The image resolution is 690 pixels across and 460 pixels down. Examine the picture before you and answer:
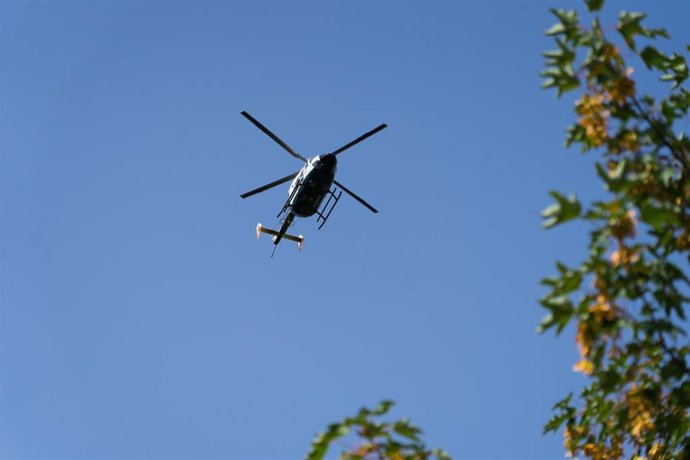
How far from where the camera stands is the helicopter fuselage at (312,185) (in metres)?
27.0

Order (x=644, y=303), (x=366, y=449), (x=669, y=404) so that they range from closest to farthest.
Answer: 1. (x=366, y=449)
2. (x=644, y=303)
3. (x=669, y=404)

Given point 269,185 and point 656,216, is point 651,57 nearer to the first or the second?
point 656,216

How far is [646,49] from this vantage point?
706 centimetres

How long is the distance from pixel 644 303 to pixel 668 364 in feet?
2.08

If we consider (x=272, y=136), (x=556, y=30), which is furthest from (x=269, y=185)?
(x=556, y=30)

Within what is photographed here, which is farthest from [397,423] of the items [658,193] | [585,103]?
[585,103]

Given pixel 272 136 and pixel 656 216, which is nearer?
pixel 656 216

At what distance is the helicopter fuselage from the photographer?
27.0 m

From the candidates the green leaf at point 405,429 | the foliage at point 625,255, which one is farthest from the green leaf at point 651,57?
the green leaf at point 405,429

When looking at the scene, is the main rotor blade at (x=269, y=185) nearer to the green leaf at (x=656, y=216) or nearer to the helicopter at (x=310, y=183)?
the helicopter at (x=310, y=183)

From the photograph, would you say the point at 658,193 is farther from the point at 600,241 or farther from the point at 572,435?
the point at 572,435

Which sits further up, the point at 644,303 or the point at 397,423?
the point at 644,303

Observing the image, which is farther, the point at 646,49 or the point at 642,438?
the point at 646,49

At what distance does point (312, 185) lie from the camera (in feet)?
89.6
